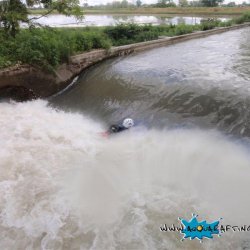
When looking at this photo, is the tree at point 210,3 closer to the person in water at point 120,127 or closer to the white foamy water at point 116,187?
the person in water at point 120,127

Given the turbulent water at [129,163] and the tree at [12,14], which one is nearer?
the turbulent water at [129,163]

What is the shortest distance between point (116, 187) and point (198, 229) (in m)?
1.46

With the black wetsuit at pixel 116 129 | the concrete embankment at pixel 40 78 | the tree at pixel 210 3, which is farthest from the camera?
the tree at pixel 210 3

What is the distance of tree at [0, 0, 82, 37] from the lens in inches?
331

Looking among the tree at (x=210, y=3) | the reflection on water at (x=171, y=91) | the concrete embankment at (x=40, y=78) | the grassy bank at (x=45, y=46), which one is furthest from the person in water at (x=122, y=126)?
the tree at (x=210, y=3)

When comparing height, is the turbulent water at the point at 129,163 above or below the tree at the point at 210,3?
below

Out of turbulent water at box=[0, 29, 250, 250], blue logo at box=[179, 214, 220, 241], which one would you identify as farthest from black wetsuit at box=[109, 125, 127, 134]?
blue logo at box=[179, 214, 220, 241]

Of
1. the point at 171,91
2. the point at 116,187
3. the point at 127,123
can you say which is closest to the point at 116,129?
the point at 127,123

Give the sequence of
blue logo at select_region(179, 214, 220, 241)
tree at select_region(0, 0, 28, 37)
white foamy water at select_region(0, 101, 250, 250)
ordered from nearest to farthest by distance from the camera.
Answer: blue logo at select_region(179, 214, 220, 241), white foamy water at select_region(0, 101, 250, 250), tree at select_region(0, 0, 28, 37)

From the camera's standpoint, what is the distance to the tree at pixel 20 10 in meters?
8.40

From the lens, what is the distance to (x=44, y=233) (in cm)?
363

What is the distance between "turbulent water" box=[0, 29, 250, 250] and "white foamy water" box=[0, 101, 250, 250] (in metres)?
0.01

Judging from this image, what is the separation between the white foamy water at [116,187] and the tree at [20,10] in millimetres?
3800

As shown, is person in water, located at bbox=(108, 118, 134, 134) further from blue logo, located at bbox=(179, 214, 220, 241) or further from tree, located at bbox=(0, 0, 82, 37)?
tree, located at bbox=(0, 0, 82, 37)
